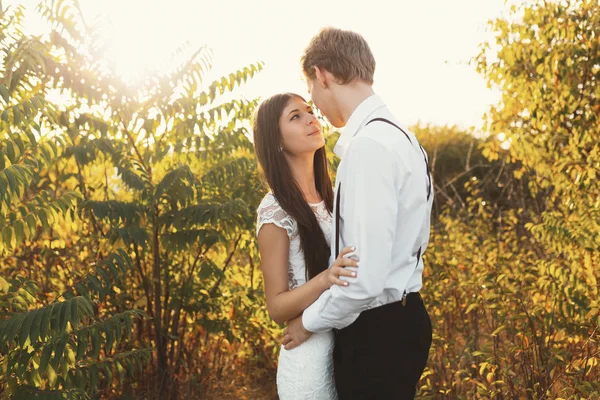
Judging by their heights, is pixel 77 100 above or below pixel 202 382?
above

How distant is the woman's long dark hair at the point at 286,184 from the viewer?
2.60m

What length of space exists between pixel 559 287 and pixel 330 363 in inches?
115

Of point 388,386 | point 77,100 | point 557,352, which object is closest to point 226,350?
point 77,100

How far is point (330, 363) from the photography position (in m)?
2.48

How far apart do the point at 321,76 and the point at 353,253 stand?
64 cm

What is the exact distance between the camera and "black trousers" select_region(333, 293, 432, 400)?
2300mm

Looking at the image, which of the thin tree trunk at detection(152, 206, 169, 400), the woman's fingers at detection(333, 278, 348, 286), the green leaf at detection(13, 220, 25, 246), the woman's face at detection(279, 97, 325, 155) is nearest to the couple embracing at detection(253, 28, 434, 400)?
the woman's fingers at detection(333, 278, 348, 286)

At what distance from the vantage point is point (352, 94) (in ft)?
7.80

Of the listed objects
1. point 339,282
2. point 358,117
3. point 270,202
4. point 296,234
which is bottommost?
point 339,282

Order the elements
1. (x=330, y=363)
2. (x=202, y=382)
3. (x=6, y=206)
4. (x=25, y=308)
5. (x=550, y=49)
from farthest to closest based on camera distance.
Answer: (x=550, y=49) → (x=202, y=382) → (x=25, y=308) → (x=6, y=206) → (x=330, y=363)

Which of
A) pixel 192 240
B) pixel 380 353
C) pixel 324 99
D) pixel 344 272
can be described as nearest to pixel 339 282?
pixel 344 272

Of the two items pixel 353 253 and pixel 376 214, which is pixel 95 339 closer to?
pixel 353 253

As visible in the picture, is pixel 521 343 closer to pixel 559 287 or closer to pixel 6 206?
pixel 559 287

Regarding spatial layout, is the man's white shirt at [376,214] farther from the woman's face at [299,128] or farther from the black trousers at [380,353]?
the woman's face at [299,128]
